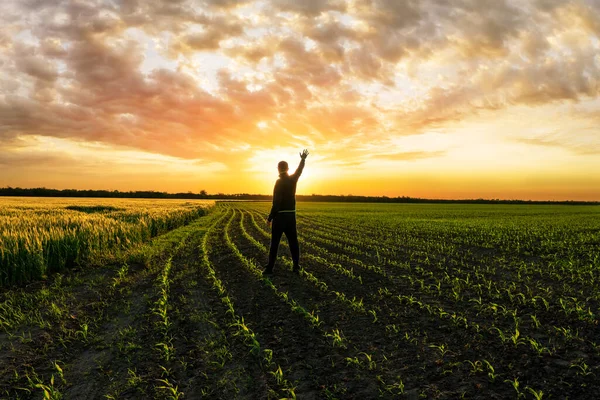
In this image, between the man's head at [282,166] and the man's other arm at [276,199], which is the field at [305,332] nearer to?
the man's other arm at [276,199]

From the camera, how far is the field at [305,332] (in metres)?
4.38

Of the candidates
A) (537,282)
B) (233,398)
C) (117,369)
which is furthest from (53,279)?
(537,282)

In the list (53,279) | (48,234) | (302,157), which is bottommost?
(53,279)

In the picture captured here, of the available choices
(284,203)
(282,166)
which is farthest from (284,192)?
(282,166)

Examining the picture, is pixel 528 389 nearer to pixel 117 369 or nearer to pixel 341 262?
pixel 117 369

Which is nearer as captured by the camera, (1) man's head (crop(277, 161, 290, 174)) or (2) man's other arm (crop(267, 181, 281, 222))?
(1) man's head (crop(277, 161, 290, 174))

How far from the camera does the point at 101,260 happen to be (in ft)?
40.9

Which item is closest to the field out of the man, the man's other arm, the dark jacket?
the man

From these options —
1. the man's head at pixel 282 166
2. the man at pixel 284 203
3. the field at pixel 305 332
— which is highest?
the man's head at pixel 282 166

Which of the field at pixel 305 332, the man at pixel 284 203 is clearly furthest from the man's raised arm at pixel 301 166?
the field at pixel 305 332

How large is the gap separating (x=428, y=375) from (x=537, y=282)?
6748mm

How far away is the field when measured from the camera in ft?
14.4

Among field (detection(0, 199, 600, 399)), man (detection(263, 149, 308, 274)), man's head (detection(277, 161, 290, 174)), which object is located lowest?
field (detection(0, 199, 600, 399))

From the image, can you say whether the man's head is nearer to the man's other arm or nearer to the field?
the man's other arm
